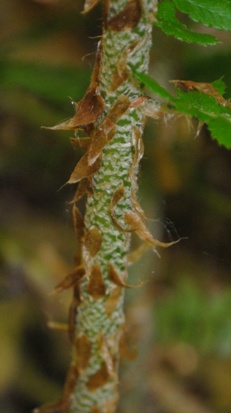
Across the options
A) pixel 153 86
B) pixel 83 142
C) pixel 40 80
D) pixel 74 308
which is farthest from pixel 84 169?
pixel 40 80

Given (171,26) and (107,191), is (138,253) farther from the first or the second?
(171,26)

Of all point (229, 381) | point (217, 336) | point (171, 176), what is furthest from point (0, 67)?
point (229, 381)

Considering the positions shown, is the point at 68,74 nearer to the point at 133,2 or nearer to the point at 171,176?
the point at 171,176

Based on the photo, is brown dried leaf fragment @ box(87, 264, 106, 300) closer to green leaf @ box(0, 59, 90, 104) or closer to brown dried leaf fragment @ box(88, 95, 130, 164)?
brown dried leaf fragment @ box(88, 95, 130, 164)

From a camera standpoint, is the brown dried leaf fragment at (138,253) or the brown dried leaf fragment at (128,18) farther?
the brown dried leaf fragment at (138,253)

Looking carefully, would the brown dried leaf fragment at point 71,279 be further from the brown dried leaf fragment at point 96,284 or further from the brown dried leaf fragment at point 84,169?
the brown dried leaf fragment at point 84,169

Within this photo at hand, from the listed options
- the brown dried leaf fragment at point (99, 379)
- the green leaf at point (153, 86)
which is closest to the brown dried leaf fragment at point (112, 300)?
the brown dried leaf fragment at point (99, 379)
